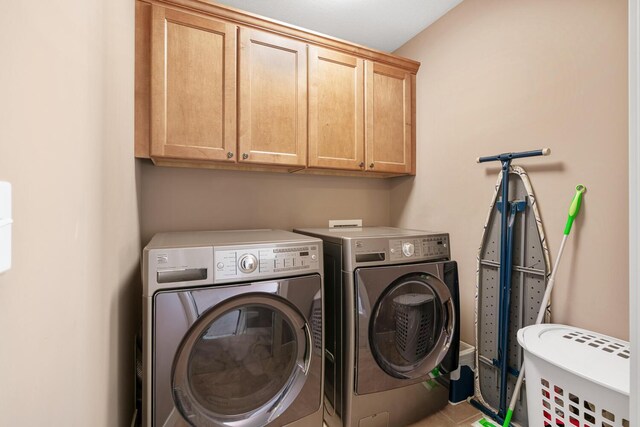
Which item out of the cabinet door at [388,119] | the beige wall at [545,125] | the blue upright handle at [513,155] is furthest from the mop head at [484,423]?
the cabinet door at [388,119]

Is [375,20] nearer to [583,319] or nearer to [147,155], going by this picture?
[147,155]

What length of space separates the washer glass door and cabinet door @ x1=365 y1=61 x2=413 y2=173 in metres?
1.30

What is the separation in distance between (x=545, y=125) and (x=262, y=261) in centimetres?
161

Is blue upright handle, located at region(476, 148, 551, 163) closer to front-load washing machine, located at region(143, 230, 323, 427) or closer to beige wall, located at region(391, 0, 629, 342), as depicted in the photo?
beige wall, located at region(391, 0, 629, 342)

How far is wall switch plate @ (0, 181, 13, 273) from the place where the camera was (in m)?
0.40

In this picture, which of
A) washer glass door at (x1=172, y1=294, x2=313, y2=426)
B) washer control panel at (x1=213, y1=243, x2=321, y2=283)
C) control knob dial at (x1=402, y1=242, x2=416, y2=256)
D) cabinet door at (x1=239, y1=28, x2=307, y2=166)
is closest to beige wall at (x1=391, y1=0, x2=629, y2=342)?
control knob dial at (x1=402, y1=242, x2=416, y2=256)

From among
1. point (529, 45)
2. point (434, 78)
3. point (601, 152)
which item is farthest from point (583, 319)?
point (434, 78)

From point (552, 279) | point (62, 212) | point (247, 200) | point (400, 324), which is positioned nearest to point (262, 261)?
point (62, 212)

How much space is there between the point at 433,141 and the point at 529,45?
773 mm

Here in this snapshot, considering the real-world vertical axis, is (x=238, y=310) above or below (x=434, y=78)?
below

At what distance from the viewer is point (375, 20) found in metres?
2.10

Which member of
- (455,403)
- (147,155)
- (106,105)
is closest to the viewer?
(106,105)

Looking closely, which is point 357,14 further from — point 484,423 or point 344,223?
point 484,423

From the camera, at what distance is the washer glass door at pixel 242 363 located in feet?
3.78
